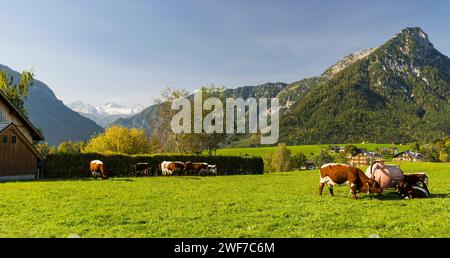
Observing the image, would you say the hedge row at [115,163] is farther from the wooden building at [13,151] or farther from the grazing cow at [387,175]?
the grazing cow at [387,175]

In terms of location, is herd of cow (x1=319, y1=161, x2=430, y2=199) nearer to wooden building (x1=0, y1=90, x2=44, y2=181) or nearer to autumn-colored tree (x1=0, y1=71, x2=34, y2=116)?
wooden building (x1=0, y1=90, x2=44, y2=181)

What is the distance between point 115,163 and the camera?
45531 millimetres

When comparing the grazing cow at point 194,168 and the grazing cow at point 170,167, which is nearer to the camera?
the grazing cow at point 170,167

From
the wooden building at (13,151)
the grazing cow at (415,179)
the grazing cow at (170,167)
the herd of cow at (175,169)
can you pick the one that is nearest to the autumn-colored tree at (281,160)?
the herd of cow at (175,169)

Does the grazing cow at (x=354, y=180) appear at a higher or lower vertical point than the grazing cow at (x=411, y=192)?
higher

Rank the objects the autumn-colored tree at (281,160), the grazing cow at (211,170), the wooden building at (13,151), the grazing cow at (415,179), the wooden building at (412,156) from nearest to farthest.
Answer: the grazing cow at (415,179), the wooden building at (13,151), the grazing cow at (211,170), the autumn-colored tree at (281,160), the wooden building at (412,156)

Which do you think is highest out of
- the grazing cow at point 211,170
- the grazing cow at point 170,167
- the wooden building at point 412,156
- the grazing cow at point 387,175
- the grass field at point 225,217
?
the grazing cow at point 387,175

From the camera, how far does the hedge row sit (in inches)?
1639

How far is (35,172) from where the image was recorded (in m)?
40.2

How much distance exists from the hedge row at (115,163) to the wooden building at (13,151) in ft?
6.07

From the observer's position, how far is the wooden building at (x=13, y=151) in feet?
121

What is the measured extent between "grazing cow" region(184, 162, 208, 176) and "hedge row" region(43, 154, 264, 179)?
4.05m

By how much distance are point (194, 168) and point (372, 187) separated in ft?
102

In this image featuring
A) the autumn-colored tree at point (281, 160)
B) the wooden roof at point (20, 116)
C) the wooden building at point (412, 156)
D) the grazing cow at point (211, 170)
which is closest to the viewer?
the wooden roof at point (20, 116)
